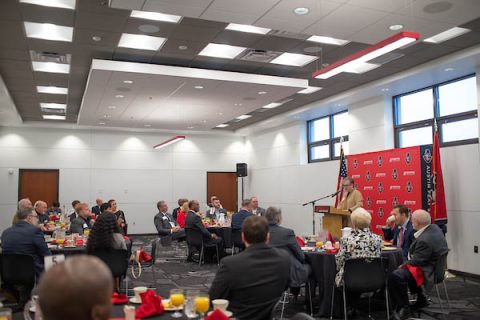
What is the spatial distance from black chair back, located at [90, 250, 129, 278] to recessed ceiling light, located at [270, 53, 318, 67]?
4356mm

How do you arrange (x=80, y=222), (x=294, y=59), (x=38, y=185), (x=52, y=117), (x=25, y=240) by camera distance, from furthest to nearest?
(x=38, y=185) < (x=52, y=117) < (x=294, y=59) < (x=80, y=222) < (x=25, y=240)

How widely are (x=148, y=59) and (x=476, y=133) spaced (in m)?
6.07

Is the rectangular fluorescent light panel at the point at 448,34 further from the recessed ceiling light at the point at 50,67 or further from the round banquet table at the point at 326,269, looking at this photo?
the recessed ceiling light at the point at 50,67

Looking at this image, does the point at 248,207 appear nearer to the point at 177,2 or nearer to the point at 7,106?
the point at 177,2

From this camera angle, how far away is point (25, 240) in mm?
4961

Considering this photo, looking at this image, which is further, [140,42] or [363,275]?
[140,42]

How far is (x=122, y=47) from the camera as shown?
709cm

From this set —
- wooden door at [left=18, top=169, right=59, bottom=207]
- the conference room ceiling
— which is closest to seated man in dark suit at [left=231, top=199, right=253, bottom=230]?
the conference room ceiling

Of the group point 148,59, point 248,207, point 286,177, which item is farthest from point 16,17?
point 286,177

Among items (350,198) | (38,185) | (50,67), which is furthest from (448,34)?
(38,185)

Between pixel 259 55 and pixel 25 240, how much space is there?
469 centimetres

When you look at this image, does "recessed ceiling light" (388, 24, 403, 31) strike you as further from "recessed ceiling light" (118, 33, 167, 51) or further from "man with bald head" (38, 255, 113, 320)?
"man with bald head" (38, 255, 113, 320)

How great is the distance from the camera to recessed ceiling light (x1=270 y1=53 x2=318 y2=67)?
7660 mm

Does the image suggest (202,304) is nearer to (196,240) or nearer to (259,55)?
(259,55)
